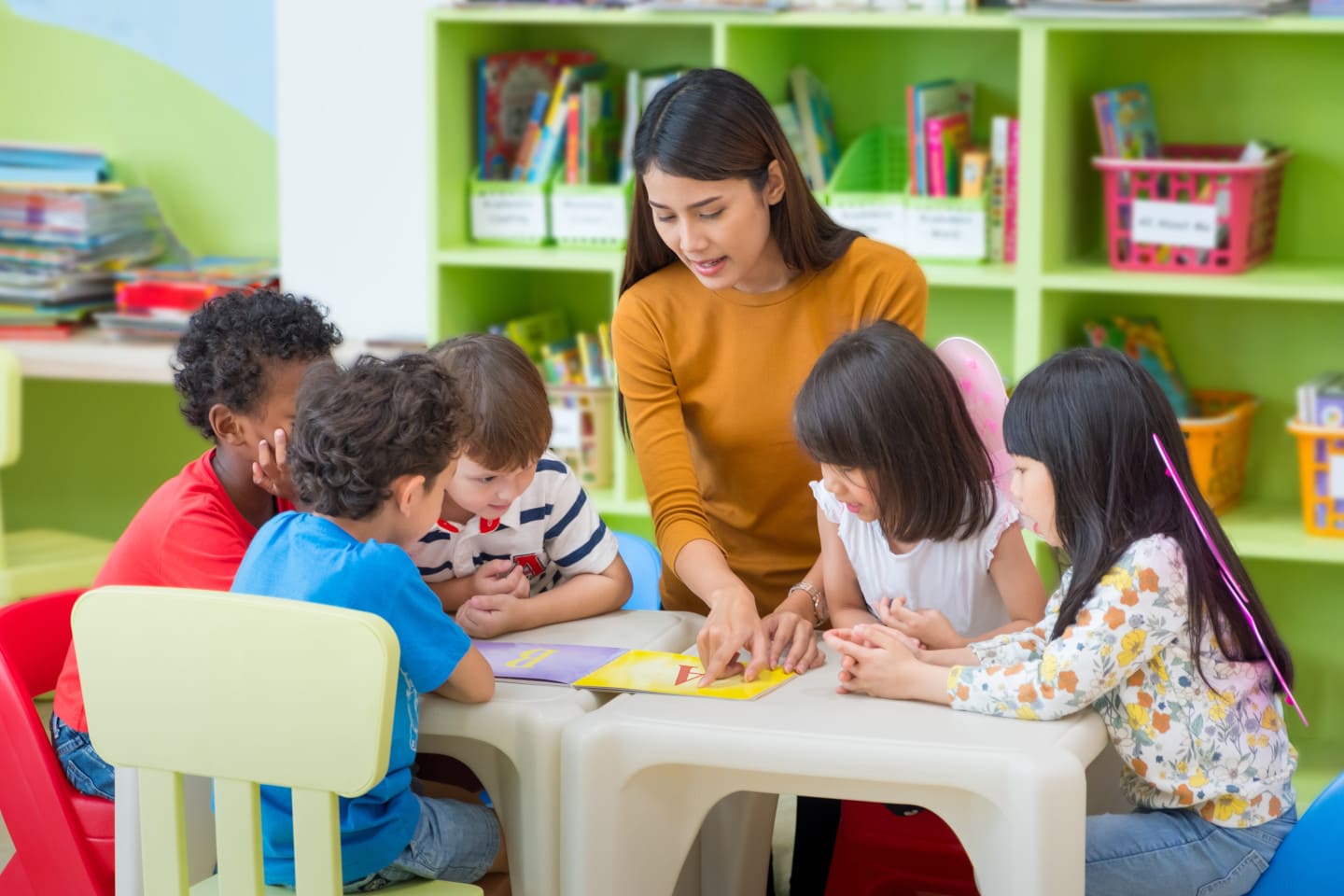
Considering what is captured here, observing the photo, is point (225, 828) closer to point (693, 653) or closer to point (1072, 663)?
point (693, 653)

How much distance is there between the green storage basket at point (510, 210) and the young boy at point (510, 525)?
124 centimetres

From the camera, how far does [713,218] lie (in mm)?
1741

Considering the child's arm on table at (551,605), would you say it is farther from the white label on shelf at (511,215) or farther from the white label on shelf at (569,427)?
the white label on shelf at (511,215)

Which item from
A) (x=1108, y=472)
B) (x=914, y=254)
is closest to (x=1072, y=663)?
(x=1108, y=472)

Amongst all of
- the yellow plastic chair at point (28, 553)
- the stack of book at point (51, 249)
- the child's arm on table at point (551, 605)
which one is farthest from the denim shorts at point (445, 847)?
the stack of book at point (51, 249)

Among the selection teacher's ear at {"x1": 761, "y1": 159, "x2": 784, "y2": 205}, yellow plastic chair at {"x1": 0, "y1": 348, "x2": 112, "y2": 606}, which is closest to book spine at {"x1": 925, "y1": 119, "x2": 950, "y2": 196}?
teacher's ear at {"x1": 761, "y1": 159, "x2": 784, "y2": 205}

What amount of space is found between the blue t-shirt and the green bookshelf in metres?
1.56

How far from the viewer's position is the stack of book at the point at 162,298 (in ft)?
10.6

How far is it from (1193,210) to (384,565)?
5.84ft

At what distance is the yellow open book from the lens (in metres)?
1.48

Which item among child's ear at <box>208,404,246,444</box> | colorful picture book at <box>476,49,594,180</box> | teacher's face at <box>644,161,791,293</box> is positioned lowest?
child's ear at <box>208,404,246,444</box>

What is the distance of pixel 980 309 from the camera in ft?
10.2

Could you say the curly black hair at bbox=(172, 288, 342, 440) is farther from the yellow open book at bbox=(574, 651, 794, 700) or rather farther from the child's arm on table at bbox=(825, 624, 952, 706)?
the child's arm on table at bbox=(825, 624, 952, 706)

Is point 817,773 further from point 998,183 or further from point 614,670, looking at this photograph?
point 998,183
